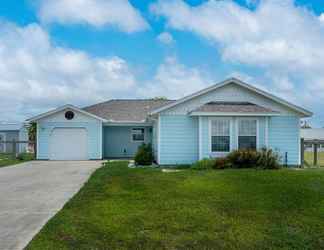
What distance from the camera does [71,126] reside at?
23094mm

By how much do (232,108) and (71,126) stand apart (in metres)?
10.6

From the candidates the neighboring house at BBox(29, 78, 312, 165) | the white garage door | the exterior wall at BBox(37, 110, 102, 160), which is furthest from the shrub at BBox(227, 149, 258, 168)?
the white garage door

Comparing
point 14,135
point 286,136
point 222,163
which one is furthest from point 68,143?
point 14,135

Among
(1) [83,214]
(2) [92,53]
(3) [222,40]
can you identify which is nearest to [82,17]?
(2) [92,53]

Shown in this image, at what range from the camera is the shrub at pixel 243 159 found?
16.0 metres

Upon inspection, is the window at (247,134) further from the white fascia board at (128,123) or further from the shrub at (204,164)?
the white fascia board at (128,123)

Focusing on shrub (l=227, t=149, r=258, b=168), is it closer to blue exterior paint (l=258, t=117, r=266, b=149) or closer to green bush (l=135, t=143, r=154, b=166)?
blue exterior paint (l=258, t=117, r=266, b=149)

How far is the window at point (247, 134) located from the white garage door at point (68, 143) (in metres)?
10.2

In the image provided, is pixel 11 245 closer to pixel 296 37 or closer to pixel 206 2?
pixel 206 2

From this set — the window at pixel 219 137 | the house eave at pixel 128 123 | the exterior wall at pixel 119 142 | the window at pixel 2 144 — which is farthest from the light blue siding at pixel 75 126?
the window at pixel 2 144

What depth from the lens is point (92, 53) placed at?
22500 millimetres

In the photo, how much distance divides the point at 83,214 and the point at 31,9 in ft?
36.6

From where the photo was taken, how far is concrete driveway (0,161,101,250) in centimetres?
643

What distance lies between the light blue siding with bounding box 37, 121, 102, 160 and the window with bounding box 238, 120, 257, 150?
9465 millimetres
